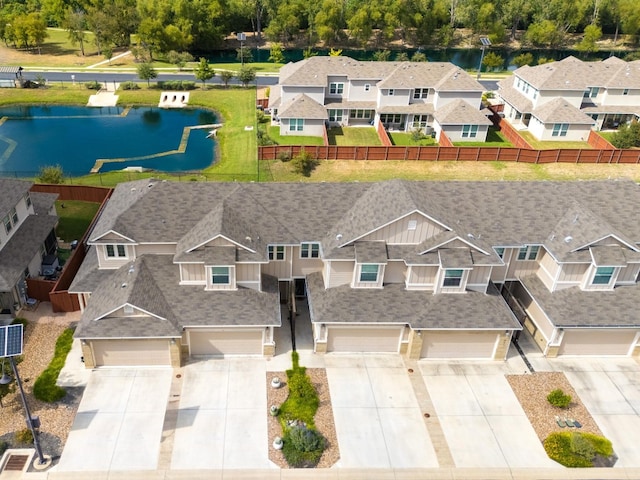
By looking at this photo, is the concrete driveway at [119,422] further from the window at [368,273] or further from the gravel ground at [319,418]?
the window at [368,273]

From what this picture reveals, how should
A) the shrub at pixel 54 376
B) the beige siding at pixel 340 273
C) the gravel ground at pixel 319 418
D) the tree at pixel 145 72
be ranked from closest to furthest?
the gravel ground at pixel 319 418, the shrub at pixel 54 376, the beige siding at pixel 340 273, the tree at pixel 145 72

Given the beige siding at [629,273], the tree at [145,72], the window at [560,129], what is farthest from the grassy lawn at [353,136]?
the beige siding at [629,273]

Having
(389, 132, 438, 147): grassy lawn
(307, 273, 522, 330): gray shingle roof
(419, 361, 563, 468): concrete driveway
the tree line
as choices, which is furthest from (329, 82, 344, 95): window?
(419, 361, 563, 468): concrete driveway

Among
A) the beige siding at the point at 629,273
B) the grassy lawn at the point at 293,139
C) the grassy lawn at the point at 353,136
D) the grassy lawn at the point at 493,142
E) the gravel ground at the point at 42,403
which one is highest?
the beige siding at the point at 629,273

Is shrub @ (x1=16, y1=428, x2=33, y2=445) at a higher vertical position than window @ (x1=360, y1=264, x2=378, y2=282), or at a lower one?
lower

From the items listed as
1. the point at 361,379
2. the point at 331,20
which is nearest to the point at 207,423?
the point at 361,379

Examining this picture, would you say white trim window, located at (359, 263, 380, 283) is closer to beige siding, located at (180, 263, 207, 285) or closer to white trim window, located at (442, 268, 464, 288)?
white trim window, located at (442, 268, 464, 288)
